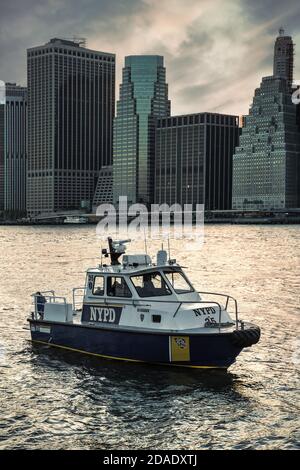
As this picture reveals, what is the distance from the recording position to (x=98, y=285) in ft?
80.3

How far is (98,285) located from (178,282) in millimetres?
2886

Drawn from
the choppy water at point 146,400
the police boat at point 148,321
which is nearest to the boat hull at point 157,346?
the police boat at point 148,321

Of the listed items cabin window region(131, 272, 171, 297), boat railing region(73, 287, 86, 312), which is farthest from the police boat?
boat railing region(73, 287, 86, 312)

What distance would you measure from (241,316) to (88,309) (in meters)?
12.0

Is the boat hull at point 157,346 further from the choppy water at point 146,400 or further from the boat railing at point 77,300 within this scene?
the boat railing at point 77,300

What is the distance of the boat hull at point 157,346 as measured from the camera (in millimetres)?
22047

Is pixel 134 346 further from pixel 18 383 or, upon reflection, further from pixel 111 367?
pixel 18 383

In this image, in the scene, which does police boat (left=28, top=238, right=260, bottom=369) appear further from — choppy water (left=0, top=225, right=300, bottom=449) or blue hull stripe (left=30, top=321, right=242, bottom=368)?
choppy water (left=0, top=225, right=300, bottom=449)

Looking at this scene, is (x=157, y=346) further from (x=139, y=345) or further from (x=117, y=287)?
(x=117, y=287)

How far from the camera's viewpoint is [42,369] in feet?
79.9

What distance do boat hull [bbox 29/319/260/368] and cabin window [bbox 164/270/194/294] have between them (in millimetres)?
2107

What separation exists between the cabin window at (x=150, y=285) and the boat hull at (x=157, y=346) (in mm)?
1540
